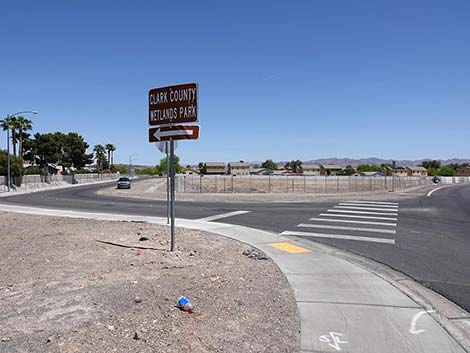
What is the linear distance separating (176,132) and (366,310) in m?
5.11

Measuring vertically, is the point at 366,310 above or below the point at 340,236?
above

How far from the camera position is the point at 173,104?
27.3ft

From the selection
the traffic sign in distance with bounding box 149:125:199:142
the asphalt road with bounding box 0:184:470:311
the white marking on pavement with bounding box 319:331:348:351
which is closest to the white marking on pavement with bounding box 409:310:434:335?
the asphalt road with bounding box 0:184:470:311

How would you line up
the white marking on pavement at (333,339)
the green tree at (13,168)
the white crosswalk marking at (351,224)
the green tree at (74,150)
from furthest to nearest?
the green tree at (74,150)
the green tree at (13,168)
the white crosswalk marking at (351,224)
the white marking on pavement at (333,339)

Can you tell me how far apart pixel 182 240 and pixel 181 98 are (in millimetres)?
3936

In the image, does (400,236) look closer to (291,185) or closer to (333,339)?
(333,339)

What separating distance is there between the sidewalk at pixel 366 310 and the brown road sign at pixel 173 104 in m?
3.66

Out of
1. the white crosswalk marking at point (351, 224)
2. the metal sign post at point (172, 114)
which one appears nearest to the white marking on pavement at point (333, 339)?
the metal sign post at point (172, 114)

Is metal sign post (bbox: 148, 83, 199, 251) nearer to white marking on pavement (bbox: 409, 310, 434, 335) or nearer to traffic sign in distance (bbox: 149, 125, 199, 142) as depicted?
traffic sign in distance (bbox: 149, 125, 199, 142)

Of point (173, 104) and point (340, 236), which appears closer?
point (173, 104)

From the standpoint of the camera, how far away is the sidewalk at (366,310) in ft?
14.1

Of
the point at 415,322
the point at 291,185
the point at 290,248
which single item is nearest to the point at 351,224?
the point at 290,248

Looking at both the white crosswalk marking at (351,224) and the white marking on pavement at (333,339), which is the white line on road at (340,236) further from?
the white marking on pavement at (333,339)

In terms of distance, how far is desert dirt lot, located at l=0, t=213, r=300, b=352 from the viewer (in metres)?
4.10
